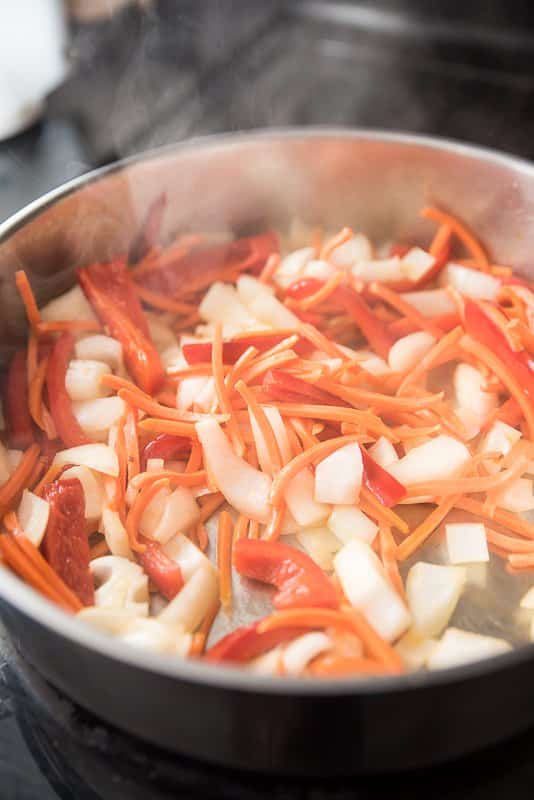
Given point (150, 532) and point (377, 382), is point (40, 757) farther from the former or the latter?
point (377, 382)

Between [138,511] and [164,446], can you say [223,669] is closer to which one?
[138,511]

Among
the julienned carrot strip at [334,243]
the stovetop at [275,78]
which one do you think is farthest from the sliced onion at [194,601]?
the stovetop at [275,78]

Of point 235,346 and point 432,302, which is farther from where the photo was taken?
point 432,302

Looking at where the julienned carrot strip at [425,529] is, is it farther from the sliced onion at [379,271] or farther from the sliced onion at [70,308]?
the sliced onion at [70,308]

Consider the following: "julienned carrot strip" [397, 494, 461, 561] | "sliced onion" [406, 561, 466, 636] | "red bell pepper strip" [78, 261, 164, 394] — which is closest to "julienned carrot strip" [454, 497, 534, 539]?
"julienned carrot strip" [397, 494, 461, 561]

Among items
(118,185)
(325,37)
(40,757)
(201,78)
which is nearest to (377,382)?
(118,185)

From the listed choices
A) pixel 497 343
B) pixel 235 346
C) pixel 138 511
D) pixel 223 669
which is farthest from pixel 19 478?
pixel 497 343
